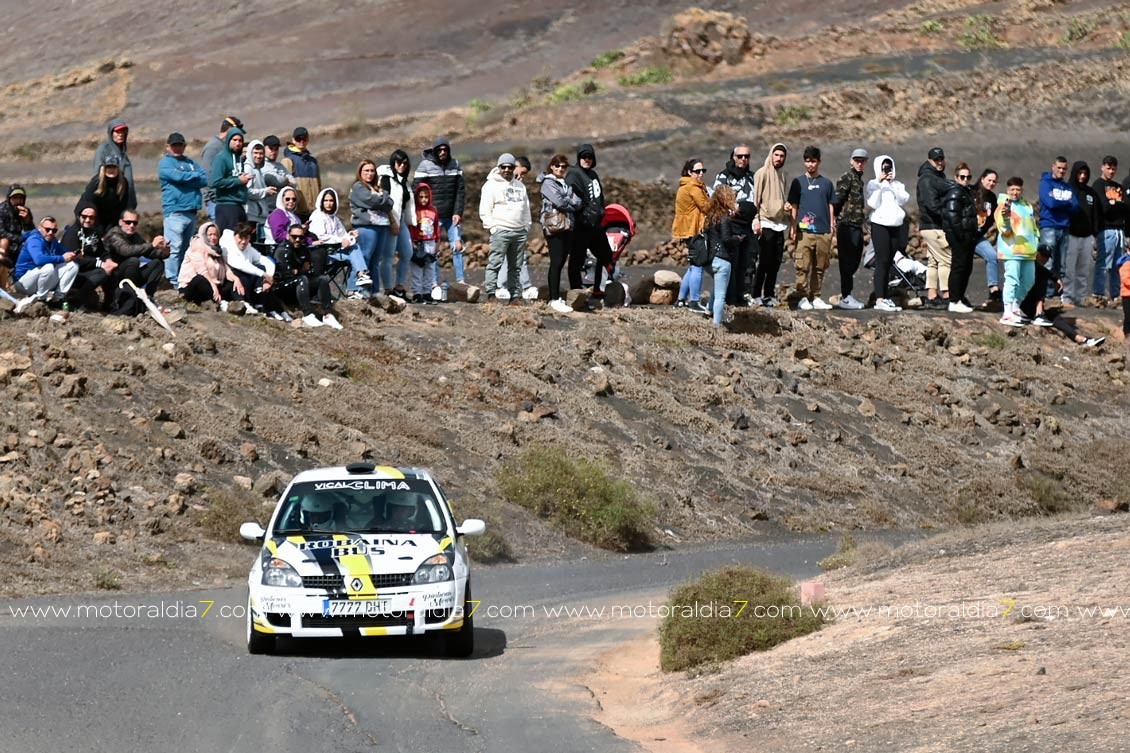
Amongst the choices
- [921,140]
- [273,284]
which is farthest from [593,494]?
[921,140]

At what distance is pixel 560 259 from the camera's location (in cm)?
2622

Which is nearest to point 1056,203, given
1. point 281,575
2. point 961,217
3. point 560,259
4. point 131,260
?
point 961,217

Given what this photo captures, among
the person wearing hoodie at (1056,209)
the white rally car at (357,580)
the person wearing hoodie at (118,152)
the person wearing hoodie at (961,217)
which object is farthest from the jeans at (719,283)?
the white rally car at (357,580)

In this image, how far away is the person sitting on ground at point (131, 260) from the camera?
2228 centimetres

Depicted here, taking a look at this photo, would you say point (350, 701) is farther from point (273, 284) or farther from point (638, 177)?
point (638, 177)

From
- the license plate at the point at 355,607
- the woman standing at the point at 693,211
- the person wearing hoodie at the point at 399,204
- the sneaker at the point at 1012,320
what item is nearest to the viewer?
the license plate at the point at 355,607

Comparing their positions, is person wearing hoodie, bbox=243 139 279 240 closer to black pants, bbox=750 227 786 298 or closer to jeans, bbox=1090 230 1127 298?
black pants, bbox=750 227 786 298

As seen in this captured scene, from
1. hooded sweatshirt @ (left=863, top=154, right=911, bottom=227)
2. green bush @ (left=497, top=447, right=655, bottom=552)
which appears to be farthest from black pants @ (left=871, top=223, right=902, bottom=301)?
green bush @ (left=497, top=447, right=655, bottom=552)

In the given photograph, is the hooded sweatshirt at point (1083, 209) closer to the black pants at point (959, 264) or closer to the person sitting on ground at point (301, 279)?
→ the black pants at point (959, 264)

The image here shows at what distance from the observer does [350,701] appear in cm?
1212

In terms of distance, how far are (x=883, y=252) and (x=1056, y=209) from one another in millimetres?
3225

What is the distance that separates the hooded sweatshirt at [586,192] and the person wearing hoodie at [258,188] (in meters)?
4.14

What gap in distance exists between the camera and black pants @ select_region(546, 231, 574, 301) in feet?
84.9

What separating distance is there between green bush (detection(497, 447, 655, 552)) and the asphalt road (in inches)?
156
